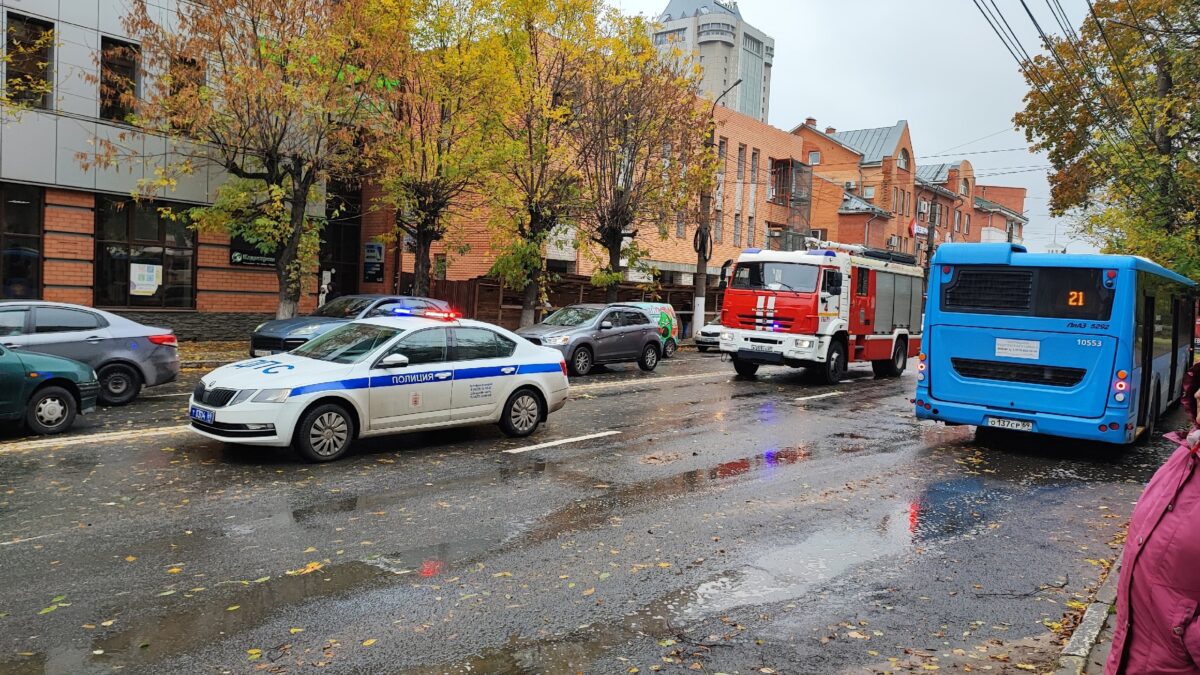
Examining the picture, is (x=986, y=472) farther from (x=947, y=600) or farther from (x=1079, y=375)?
(x=947, y=600)

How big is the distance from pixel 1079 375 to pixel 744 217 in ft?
111

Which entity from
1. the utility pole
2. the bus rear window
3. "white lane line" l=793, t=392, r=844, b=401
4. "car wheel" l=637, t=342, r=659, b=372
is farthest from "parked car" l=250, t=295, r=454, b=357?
the utility pole

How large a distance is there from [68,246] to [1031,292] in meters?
20.1

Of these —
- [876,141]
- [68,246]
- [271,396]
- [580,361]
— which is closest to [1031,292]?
[271,396]

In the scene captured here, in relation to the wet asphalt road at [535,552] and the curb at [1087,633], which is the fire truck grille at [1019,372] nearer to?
the wet asphalt road at [535,552]

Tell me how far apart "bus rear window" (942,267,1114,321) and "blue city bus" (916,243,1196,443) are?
0.01 meters

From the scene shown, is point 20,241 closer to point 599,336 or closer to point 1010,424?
point 599,336

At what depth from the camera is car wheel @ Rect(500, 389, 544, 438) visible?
35.9ft

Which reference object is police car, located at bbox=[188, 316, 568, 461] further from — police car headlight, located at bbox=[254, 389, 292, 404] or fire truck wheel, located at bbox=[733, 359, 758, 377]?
fire truck wheel, located at bbox=[733, 359, 758, 377]

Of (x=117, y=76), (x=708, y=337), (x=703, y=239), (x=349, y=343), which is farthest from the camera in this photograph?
(x=703, y=239)

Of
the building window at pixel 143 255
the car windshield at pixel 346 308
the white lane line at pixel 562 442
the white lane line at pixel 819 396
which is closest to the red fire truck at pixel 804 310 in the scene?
the white lane line at pixel 819 396

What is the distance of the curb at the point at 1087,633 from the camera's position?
14.8 ft

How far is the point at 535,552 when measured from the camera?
6.32 m

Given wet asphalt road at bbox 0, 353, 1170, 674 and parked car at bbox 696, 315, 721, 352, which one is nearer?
wet asphalt road at bbox 0, 353, 1170, 674
